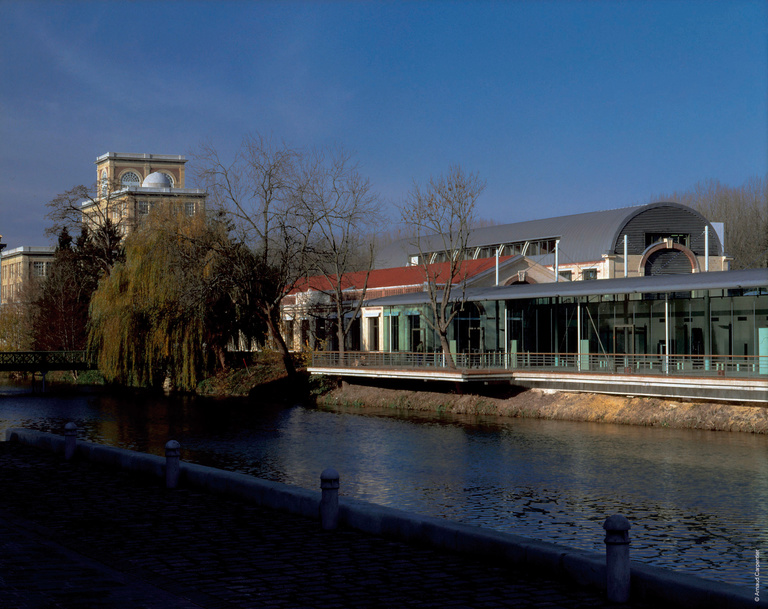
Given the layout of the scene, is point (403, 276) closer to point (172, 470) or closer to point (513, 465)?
point (513, 465)

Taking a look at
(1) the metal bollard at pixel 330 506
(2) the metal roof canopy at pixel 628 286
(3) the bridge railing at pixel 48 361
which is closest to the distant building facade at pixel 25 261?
(3) the bridge railing at pixel 48 361

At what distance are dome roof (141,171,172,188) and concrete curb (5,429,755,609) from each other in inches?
3842

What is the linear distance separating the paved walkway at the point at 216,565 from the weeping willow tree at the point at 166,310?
106ft

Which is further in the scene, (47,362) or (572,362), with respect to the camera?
(47,362)

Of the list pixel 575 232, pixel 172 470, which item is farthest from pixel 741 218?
pixel 172 470

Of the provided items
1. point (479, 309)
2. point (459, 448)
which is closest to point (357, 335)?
point (479, 309)

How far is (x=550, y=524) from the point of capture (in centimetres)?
1555


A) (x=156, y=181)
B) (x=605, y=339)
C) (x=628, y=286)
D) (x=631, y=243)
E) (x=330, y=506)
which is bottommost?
(x=330, y=506)

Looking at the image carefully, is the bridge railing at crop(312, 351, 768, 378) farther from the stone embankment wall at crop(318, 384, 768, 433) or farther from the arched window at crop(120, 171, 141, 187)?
the arched window at crop(120, 171, 141, 187)

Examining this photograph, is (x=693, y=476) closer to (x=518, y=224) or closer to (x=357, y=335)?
(x=357, y=335)

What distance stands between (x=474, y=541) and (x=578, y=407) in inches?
990

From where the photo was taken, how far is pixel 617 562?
323 inches

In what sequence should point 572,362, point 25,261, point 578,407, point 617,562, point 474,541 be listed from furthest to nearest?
point 25,261 < point 572,362 < point 578,407 < point 474,541 < point 617,562

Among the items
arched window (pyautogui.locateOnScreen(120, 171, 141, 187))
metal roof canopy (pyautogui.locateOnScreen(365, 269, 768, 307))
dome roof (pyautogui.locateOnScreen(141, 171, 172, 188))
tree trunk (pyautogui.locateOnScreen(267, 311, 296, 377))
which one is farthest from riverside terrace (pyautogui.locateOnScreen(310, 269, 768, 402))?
arched window (pyautogui.locateOnScreen(120, 171, 141, 187))
